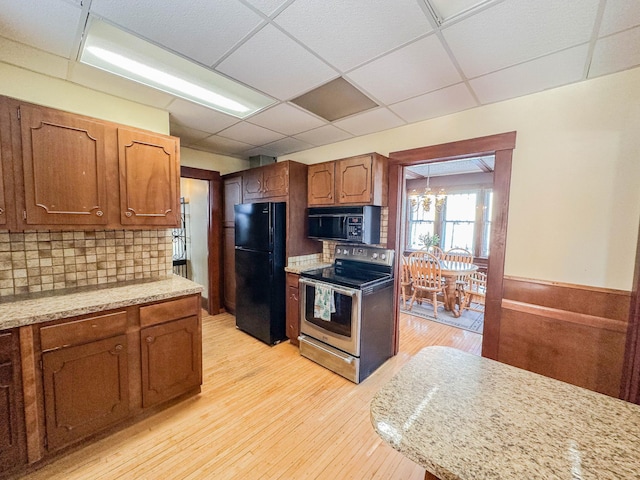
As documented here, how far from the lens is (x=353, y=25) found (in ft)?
4.35

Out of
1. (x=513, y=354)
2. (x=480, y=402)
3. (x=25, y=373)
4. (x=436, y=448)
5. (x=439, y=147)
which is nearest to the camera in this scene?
(x=436, y=448)

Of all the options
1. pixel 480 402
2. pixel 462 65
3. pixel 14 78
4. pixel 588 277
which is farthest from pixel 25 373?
pixel 588 277

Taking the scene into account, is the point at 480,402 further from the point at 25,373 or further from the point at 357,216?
the point at 25,373

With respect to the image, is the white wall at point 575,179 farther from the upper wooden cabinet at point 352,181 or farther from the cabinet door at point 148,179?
the cabinet door at point 148,179

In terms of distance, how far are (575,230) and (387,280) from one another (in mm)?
1468

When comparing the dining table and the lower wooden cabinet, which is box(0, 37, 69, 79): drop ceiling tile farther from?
the dining table

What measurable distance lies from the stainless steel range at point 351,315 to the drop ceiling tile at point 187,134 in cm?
199

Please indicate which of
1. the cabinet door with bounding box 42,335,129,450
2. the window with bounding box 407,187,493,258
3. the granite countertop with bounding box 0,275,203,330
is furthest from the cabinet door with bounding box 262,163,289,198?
the window with bounding box 407,187,493,258

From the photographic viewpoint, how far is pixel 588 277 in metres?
1.81

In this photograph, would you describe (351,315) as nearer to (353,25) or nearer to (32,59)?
(353,25)

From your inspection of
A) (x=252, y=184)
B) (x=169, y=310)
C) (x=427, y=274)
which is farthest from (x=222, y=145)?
(x=427, y=274)

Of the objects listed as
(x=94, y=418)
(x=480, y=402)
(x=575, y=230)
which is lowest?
(x=94, y=418)

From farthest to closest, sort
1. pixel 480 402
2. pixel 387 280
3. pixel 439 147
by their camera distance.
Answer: pixel 387 280, pixel 439 147, pixel 480 402

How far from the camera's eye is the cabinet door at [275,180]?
302cm
